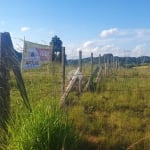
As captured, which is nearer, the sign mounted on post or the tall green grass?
the tall green grass

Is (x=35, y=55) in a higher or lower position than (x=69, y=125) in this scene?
higher

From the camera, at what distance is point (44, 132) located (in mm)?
5934

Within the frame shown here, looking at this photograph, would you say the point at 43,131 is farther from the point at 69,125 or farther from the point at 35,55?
the point at 35,55

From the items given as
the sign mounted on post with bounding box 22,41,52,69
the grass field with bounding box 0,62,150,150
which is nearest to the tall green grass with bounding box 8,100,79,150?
the grass field with bounding box 0,62,150,150

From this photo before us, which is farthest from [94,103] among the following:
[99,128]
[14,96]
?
[14,96]

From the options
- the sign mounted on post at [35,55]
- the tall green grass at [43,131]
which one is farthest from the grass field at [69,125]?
the sign mounted on post at [35,55]

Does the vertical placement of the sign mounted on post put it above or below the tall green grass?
above

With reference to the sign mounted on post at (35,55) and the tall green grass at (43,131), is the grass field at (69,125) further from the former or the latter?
the sign mounted on post at (35,55)

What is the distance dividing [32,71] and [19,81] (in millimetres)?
4768

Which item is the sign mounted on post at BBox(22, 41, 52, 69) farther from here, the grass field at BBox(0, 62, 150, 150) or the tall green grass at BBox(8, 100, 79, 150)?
the tall green grass at BBox(8, 100, 79, 150)

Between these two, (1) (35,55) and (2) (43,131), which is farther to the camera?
(1) (35,55)

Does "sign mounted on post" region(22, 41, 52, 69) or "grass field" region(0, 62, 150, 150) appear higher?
"sign mounted on post" region(22, 41, 52, 69)

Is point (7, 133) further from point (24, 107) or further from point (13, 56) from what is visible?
point (13, 56)

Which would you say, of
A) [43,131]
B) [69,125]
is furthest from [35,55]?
[43,131]
